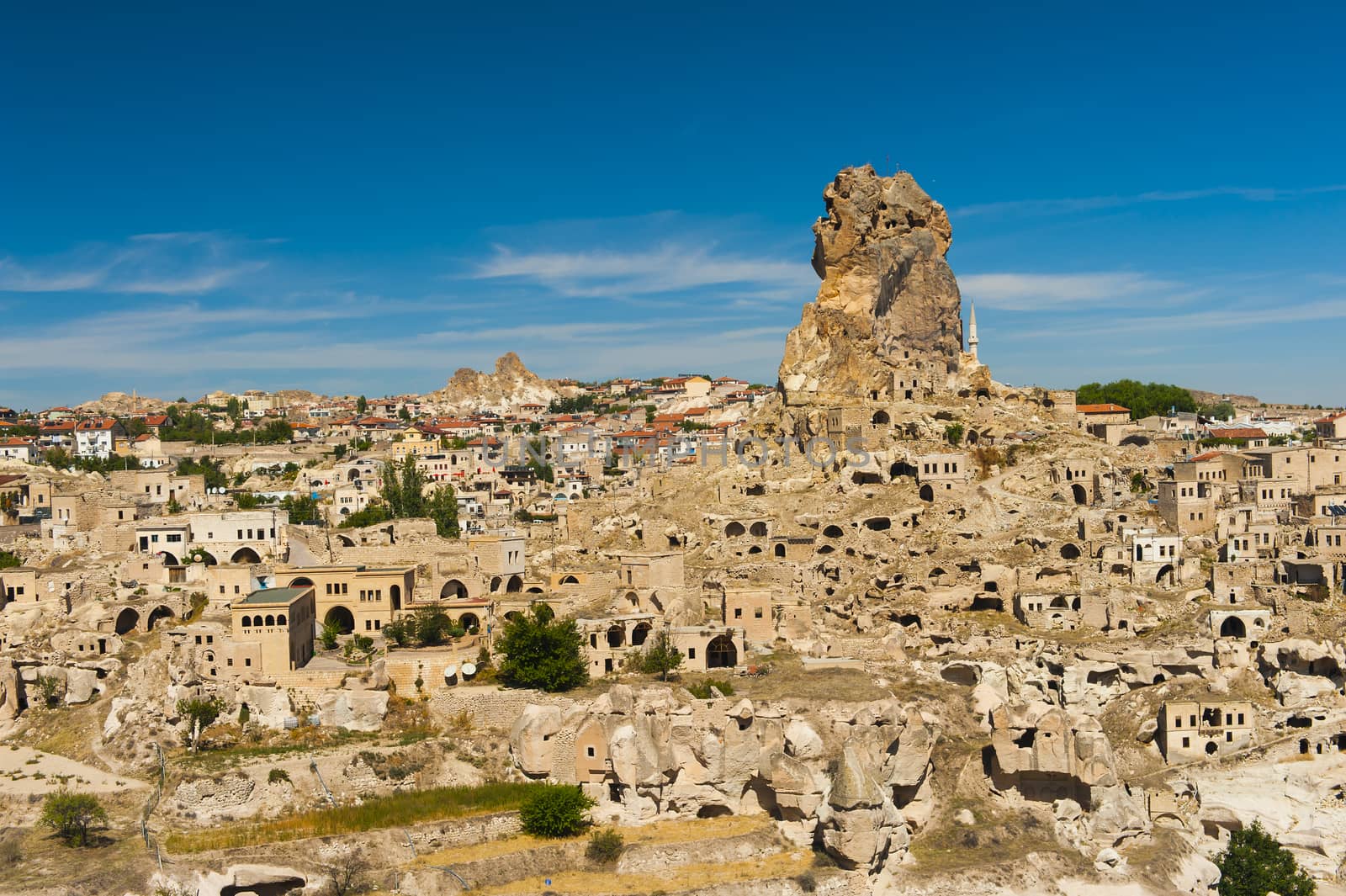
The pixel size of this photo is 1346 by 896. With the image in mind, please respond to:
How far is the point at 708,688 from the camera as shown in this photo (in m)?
31.0

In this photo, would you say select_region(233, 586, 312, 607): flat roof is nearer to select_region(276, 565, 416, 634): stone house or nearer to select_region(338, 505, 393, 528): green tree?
select_region(276, 565, 416, 634): stone house

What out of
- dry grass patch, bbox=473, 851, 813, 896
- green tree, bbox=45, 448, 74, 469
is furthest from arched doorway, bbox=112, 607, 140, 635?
green tree, bbox=45, 448, 74, 469

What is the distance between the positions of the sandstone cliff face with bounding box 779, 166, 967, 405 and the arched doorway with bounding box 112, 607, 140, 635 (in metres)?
30.4

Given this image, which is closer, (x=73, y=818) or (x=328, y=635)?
(x=73, y=818)

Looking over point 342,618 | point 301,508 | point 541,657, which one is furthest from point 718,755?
point 301,508

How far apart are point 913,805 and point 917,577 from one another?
11317 mm

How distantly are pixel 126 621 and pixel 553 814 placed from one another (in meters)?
16.1

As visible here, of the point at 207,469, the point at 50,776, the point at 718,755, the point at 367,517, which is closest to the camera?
the point at 50,776

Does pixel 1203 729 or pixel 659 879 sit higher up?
pixel 1203 729

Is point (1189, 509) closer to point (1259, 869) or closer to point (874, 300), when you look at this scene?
point (1259, 869)

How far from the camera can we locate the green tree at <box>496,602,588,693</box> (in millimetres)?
31062

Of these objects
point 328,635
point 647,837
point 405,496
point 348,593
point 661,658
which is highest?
point 405,496

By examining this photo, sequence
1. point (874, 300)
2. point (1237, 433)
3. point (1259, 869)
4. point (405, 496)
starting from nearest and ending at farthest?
1. point (1259, 869)
2. point (405, 496)
3. point (874, 300)
4. point (1237, 433)

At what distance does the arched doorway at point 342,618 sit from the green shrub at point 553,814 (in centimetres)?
940
